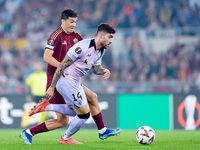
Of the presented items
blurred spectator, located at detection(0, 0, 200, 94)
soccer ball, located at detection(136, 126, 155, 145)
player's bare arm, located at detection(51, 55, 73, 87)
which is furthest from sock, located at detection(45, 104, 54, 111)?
blurred spectator, located at detection(0, 0, 200, 94)

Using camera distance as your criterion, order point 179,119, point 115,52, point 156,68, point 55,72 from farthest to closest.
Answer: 1. point 115,52
2. point 156,68
3. point 179,119
4. point 55,72

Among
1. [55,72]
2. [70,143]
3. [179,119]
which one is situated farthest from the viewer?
[179,119]

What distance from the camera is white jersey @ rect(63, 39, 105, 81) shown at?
645 centimetres

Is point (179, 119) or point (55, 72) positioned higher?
point (55, 72)

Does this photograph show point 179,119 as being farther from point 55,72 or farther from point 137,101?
point 55,72

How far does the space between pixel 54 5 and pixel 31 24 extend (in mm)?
1662

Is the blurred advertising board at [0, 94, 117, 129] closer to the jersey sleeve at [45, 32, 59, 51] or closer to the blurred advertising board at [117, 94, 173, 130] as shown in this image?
the blurred advertising board at [117, 94, 173, 130]

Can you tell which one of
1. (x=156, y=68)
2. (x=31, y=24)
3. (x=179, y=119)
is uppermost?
(x=31, y=24)

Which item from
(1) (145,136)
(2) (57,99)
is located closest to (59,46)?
(2) (57,99)

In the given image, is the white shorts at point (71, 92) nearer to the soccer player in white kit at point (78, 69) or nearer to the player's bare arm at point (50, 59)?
the soccer player in white kit at point (78, 69)

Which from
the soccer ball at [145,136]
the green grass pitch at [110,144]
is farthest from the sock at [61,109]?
the soccer ball at [145,136]

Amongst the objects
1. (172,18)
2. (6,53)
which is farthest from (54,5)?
(172,18)

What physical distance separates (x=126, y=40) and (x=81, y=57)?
11915mm

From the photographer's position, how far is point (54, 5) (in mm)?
20797
